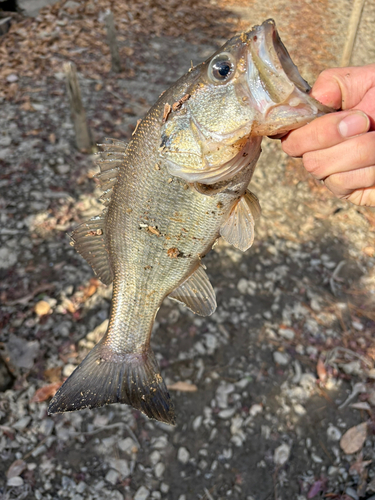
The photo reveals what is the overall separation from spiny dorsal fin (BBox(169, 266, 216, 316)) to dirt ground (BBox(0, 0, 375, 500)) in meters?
1.55

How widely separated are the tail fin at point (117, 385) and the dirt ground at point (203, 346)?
137cm

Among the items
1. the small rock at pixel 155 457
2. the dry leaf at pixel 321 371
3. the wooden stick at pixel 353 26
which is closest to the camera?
the small rock at pixel 155 457

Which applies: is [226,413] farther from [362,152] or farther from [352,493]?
[362,152]

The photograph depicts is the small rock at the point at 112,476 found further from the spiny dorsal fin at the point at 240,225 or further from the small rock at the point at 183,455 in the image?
the spiny dorsal fin at the point at 240,225

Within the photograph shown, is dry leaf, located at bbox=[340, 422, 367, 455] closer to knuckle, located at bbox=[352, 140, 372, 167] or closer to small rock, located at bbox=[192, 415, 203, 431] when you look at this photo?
small rock, located at bbox=[192, 415, 203, 431]

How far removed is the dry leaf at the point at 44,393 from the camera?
2986 millimetres

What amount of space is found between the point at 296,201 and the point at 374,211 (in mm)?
911

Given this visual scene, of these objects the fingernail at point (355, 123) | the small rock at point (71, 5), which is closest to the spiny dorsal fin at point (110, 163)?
the fingernail at point (355, 123)

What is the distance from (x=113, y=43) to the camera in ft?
18.4

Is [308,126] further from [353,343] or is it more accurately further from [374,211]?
[374,211]

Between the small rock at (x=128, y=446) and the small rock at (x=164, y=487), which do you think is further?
the small rock at (x=128, y=446)

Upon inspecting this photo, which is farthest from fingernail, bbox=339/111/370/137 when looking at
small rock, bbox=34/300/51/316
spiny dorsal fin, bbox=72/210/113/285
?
small rock, bbox=34/300/51/316

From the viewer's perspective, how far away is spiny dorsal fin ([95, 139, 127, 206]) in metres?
1.61

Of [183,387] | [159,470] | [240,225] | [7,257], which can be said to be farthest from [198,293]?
[7,257]
